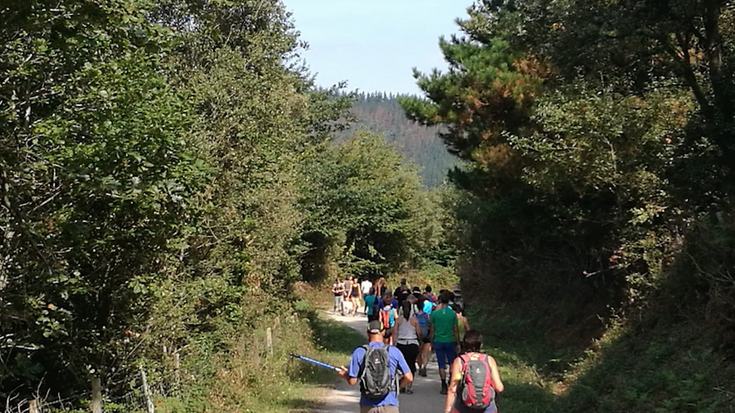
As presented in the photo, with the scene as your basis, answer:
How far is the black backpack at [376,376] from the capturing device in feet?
23.3

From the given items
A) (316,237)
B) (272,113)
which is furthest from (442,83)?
(316,237)

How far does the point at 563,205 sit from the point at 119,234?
1266 centimetres

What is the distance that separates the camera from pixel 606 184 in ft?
51.4

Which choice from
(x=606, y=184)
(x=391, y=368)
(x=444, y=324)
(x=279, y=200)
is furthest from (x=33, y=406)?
(x=606, y=184)

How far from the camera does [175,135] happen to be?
732 cm

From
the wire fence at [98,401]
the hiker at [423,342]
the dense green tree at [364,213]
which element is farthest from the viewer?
the dense green tree at [364,213]

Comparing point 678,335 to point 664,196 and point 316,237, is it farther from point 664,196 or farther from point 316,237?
point 316,237

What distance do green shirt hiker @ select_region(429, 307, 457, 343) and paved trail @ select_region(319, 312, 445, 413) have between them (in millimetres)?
1030

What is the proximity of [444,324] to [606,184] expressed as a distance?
18.1 ft

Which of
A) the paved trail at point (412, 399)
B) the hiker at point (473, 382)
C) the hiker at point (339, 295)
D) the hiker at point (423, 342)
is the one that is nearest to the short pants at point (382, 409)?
the hiker at point (473, 382)

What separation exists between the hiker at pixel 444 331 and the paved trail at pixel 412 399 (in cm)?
54

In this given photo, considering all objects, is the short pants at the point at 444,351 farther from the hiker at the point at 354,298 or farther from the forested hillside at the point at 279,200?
the hiker at the point at 354,298

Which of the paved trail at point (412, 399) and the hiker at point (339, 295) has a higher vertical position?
the hiker at point (339, 295)

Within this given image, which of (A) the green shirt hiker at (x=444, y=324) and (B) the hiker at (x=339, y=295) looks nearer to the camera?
(A) the green shirt hiker at (x=444, y=324)
